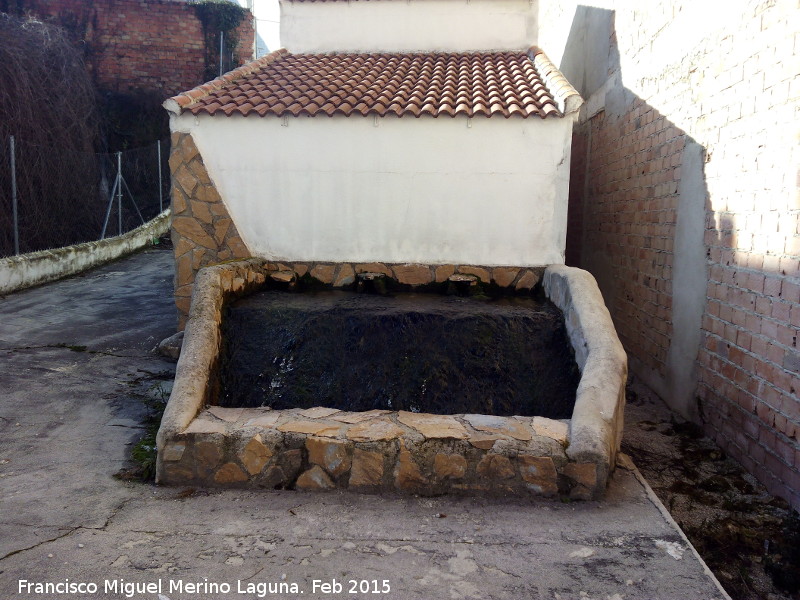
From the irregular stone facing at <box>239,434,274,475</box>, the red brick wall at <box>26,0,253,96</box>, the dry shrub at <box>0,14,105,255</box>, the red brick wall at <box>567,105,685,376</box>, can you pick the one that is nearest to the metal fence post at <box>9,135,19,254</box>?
the dry shrub at <box>0,14,105,255</box>

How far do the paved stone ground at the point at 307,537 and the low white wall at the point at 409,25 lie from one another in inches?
281

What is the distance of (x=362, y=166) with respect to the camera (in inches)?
243

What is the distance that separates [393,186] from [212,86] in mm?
2522

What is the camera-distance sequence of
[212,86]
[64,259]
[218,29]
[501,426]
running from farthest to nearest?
1. [218,29]
2. [64,259]
3. [212,86]
4. [501,426]

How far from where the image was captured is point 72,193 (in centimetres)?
1122

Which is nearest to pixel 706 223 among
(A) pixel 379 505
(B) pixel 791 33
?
(B) pixel 791 33

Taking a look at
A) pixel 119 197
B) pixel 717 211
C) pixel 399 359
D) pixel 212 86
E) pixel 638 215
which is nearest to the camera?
pixel 717 211

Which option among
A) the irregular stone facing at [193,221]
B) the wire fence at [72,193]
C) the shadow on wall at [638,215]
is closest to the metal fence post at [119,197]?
the wire fence at [72,193]

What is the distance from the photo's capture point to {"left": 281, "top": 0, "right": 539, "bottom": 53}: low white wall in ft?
29.5

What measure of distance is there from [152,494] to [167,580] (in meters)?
0.94

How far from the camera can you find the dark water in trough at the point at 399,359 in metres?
4.68

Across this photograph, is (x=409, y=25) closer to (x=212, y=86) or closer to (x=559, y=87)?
(x=212, y=86)

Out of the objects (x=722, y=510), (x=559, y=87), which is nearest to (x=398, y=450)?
(x=722, y=510)

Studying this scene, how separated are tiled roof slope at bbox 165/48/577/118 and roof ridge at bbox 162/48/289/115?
0.01 meters
